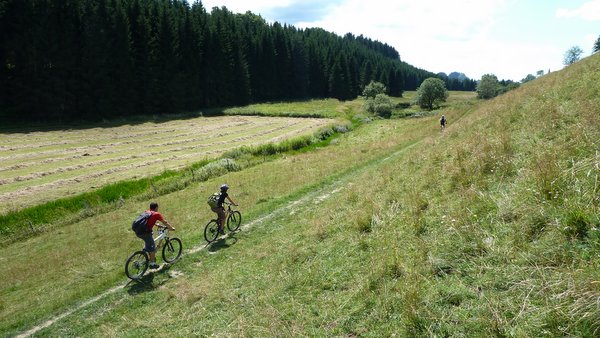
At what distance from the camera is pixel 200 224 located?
2031 cm

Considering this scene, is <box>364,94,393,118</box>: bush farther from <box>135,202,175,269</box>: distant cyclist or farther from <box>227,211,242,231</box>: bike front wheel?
<box>135,202,175,269</box>: distant cyclist

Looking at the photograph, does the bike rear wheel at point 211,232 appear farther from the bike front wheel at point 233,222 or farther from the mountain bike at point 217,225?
the bike front wheel at point 233,222

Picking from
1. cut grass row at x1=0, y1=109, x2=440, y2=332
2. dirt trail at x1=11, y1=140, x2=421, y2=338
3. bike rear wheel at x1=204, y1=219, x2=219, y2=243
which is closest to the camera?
dirt trail at x1=11, y1=140, x2=421, y2=338

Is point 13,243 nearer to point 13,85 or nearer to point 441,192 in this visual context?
point 441,192

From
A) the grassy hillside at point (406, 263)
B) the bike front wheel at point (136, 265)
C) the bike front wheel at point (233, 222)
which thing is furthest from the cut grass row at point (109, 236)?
the bike front wheel at point (233, 222)

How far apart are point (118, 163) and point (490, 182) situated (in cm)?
3930

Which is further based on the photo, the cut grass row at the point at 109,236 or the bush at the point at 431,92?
the bush at the point at 431,92

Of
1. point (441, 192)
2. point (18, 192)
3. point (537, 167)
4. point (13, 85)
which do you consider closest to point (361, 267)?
point (441, 192)

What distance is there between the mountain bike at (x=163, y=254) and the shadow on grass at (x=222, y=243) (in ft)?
4.81

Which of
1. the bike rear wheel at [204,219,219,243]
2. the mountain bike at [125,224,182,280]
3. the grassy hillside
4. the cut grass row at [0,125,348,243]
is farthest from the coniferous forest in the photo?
the mountain bike at [125,224,182,280]

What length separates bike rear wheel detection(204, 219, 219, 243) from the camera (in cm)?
1705

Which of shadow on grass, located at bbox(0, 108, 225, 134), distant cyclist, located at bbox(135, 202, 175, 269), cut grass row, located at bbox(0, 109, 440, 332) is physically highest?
shadow on grass, located at bbox(0, 108, 225, 134)

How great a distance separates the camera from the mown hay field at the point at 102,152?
101 feet

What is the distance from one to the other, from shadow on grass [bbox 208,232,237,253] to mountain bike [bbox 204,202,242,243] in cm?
34
